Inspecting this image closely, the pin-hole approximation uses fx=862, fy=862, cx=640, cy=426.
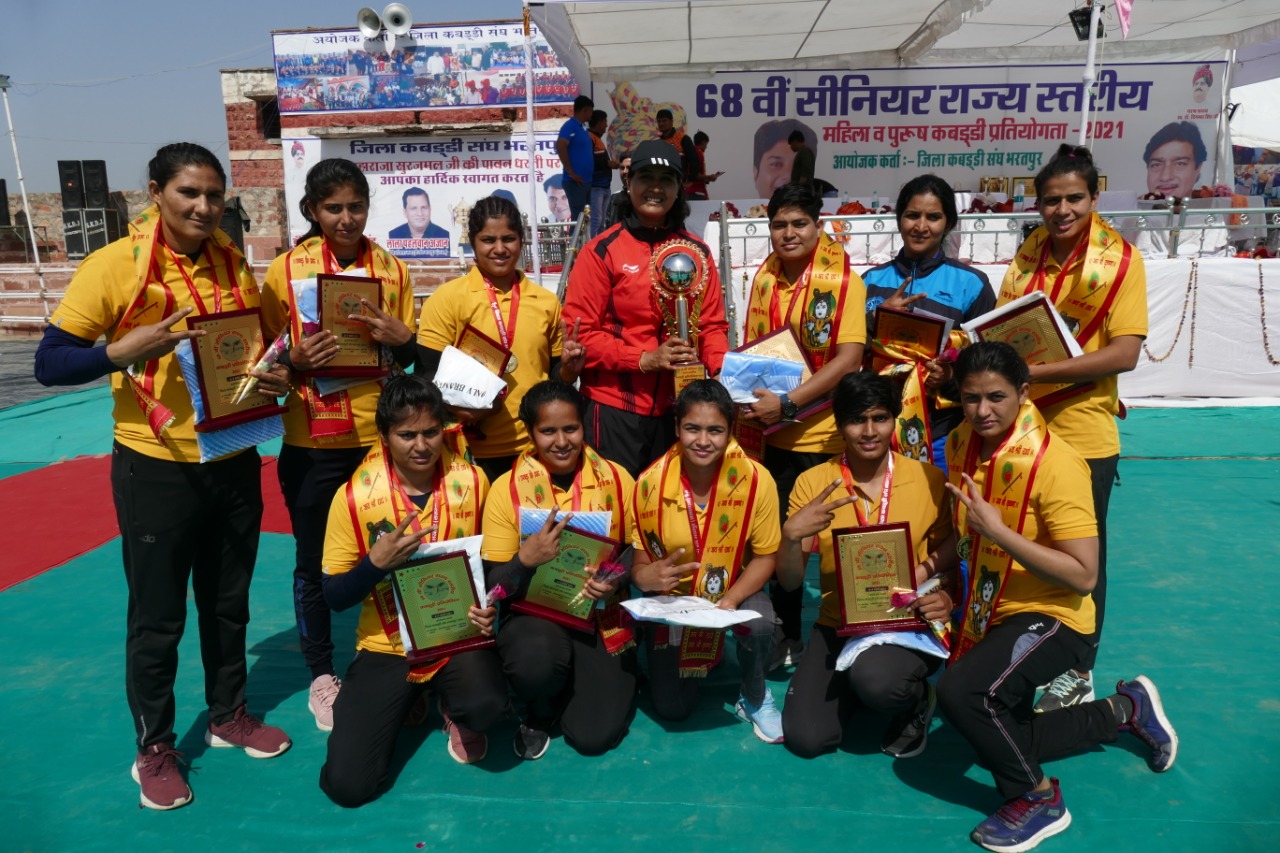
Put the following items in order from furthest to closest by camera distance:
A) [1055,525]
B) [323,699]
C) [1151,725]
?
[323,699]
[1151,725]
[1055,525]

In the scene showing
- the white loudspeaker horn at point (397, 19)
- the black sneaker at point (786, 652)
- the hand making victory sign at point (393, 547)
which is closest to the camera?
the hand making victory sign at point (393, 547)

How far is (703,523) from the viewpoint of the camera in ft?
11.0

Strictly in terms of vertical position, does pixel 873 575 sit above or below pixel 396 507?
below

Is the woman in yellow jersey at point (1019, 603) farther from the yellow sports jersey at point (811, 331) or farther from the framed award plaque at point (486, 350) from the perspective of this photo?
the framed award plaque at point (486, 350)

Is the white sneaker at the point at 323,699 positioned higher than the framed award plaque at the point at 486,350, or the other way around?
the framed award plaque at the point at 486,350

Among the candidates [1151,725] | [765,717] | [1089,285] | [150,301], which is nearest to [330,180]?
[150,301]

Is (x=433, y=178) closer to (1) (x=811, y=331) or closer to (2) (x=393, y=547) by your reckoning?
(1) (x=811, y=331)

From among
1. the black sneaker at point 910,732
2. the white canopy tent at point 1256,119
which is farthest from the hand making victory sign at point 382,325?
the white canopy tent at point 1256,119

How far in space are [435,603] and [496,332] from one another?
45.7 inches

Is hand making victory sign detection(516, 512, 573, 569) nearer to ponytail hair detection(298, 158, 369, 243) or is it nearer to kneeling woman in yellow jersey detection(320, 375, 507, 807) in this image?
kneeling woman in yellow jersey detection(320, 375, 507, 807)

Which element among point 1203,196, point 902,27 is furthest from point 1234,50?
point 902,27

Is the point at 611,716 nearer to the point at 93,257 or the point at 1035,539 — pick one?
the point at 1035,539

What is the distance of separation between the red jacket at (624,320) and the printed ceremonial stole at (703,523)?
46 cm

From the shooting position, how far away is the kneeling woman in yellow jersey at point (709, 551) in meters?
3.30
